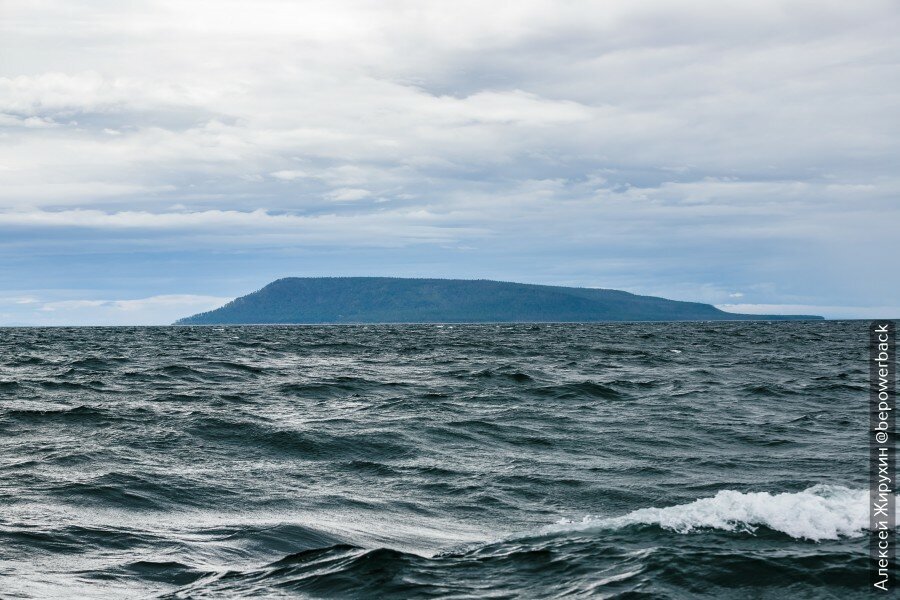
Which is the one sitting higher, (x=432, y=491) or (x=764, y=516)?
(x=764, y=516)

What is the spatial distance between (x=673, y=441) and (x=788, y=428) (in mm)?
3913

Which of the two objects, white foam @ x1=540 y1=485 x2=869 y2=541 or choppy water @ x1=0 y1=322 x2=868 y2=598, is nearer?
choppy water @ x1=0 y1=322 x2=868 y2=598

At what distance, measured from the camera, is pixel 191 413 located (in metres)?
24.9

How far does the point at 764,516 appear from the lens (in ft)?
38.6

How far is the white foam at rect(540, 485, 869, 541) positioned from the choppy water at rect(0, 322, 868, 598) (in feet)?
0.16

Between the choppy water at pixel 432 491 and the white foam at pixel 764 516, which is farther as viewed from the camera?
the white foam at pixel 764 516

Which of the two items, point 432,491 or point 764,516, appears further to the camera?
point 432,491

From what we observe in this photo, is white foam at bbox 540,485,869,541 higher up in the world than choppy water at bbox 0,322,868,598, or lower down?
higher up

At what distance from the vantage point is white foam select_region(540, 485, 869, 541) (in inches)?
443

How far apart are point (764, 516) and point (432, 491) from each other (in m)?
6.29

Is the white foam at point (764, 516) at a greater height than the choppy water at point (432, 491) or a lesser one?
greater

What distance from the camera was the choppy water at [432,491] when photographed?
9688mm

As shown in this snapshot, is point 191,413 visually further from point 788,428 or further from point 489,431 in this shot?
point 788,428

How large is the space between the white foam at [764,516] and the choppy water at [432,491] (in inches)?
2.0
